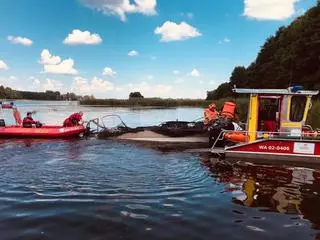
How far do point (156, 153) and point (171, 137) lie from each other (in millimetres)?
4078

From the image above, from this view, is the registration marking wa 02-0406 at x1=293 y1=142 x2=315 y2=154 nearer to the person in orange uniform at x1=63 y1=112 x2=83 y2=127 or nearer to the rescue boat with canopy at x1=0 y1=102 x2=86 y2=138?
the rescue boat with canopy at x1=0 y1=102 x2=86 y2=138

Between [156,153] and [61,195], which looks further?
[156,153]

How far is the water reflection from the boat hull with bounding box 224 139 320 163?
75 cm

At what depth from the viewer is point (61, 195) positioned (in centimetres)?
964

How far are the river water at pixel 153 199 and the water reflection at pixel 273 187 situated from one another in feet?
0.08

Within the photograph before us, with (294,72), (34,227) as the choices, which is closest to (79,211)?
(34,227)

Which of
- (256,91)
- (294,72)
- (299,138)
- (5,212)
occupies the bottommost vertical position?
(5,212)

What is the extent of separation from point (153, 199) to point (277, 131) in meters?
8.25

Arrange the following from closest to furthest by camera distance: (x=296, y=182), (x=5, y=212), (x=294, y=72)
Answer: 1. (x=5, y=212)
2. (x=296, y=182)
3. (x=294, y=72)

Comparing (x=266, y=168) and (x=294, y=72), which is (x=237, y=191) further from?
(x=294, y=72)

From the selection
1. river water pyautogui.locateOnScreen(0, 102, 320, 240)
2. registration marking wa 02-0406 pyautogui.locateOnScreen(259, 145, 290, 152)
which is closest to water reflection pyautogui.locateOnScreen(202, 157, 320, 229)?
river water pyautogui.locateOnScreen(0, 102, 320, 240)

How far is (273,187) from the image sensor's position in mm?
10984

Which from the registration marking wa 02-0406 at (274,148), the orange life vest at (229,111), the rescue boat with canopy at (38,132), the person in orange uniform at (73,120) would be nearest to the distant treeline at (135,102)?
the person in orange uniform at (73,120)

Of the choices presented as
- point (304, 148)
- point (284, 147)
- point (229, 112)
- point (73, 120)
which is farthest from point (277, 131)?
point (73, 120)
